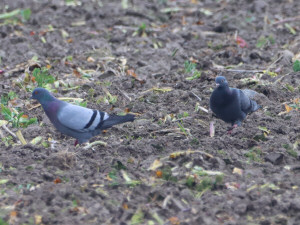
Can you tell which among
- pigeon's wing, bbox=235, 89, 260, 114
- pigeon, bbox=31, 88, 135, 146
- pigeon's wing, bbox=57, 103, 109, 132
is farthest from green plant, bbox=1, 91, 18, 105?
pigeon's wing, bbox=235, 89, 260, 114

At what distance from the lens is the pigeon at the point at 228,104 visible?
658 cm

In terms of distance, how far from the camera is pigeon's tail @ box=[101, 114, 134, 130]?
239 inches

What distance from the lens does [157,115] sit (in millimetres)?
7035

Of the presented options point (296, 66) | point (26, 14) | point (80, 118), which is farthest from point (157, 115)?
point (26, 14)

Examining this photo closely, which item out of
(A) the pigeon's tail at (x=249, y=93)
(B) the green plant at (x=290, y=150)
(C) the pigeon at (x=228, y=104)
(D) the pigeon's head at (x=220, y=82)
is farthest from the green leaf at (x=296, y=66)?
(B) the green plant at (x=290, y=150)

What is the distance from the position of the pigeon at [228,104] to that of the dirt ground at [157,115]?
0.50ft

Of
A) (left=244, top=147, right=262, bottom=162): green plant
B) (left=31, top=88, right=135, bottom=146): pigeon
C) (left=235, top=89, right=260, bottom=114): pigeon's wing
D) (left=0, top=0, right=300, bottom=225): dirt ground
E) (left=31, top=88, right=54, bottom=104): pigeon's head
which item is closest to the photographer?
(left=0, top=0, right=300, bottom=225): dirt ground

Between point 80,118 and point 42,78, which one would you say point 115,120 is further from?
point 42,78

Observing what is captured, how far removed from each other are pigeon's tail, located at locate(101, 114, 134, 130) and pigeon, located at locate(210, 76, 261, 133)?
1040mm

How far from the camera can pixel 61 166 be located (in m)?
5.56

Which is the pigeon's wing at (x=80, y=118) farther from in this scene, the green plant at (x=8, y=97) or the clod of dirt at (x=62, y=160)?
the green plant at (x=8, y=97)

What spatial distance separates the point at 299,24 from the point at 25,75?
524cm

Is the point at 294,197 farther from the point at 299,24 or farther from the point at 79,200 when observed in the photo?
the point at 299,24

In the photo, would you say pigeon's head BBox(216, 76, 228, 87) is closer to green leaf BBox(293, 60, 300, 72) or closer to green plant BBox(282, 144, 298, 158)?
green plant BBox(282, 144, 298, 158)
